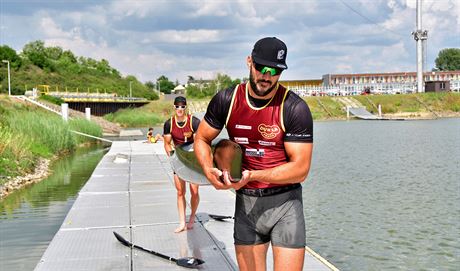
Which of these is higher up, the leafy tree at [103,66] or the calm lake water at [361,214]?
the leafy tree at [103,66]

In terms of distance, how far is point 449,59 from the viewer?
165 m

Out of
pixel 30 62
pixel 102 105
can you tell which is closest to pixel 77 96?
pixel 102 105

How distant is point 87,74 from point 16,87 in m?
37.1

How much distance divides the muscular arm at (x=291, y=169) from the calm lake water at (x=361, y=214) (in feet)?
18.6

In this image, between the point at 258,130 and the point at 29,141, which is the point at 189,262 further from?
the point at 29,141

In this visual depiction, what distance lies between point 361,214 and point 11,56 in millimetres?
88113

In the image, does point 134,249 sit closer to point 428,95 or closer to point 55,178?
point 55,178

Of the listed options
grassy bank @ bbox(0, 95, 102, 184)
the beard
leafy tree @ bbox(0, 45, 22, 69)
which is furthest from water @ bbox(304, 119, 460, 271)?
leafy tree @ bbox(0, 45, 22, 69)

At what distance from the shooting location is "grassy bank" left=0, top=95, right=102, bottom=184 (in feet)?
56.0

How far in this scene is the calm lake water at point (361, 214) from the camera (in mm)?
8836

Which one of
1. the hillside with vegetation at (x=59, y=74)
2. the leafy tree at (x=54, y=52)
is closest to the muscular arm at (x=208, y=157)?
the hillside with vegetation at (x=59, y=74)

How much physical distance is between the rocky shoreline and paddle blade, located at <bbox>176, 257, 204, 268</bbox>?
936 cm

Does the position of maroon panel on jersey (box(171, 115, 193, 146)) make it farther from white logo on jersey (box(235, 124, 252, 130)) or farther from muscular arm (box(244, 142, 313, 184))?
muscular arm (box(244, 142, 313, 184))

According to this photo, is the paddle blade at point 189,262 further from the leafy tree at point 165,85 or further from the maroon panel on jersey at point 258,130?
the leafy tree at point 165,85
